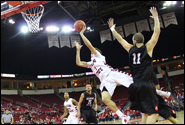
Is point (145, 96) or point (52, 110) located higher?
point (145, 96)

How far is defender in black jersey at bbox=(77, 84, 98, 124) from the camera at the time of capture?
5297 mm

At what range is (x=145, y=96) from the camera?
2572mm

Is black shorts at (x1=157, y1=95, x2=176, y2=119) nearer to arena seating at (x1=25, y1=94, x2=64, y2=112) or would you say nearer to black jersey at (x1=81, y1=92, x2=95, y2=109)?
black jersey at (x1=81, y1=92, x2=95, y2=109)

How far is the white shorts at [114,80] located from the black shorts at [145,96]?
1.25 m

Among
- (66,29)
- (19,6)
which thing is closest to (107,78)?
(19,6)

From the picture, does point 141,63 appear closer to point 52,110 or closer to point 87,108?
point 87,108

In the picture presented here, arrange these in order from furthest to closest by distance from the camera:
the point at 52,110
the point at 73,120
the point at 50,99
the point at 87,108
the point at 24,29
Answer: the point at 50,99
the point at 52,110
the point at 24,29
the point at 73,120
the point at 87,108

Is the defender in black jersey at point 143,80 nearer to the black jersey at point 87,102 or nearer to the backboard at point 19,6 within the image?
the black jersey at point 87,102

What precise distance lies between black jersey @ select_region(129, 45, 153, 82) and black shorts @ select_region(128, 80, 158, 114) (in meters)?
0.11

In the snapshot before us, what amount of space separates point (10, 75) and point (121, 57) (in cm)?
1633

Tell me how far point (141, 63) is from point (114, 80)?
150 cm

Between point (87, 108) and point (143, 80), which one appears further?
point (87, 108)

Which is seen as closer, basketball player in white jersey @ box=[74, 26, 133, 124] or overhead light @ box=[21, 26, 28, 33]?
basketball player in white jersey @ box=[74, 26, 133, 124]

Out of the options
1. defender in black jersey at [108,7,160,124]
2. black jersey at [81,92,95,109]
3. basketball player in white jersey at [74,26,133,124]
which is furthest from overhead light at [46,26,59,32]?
defender in black jersey at [108,7,160,124]
